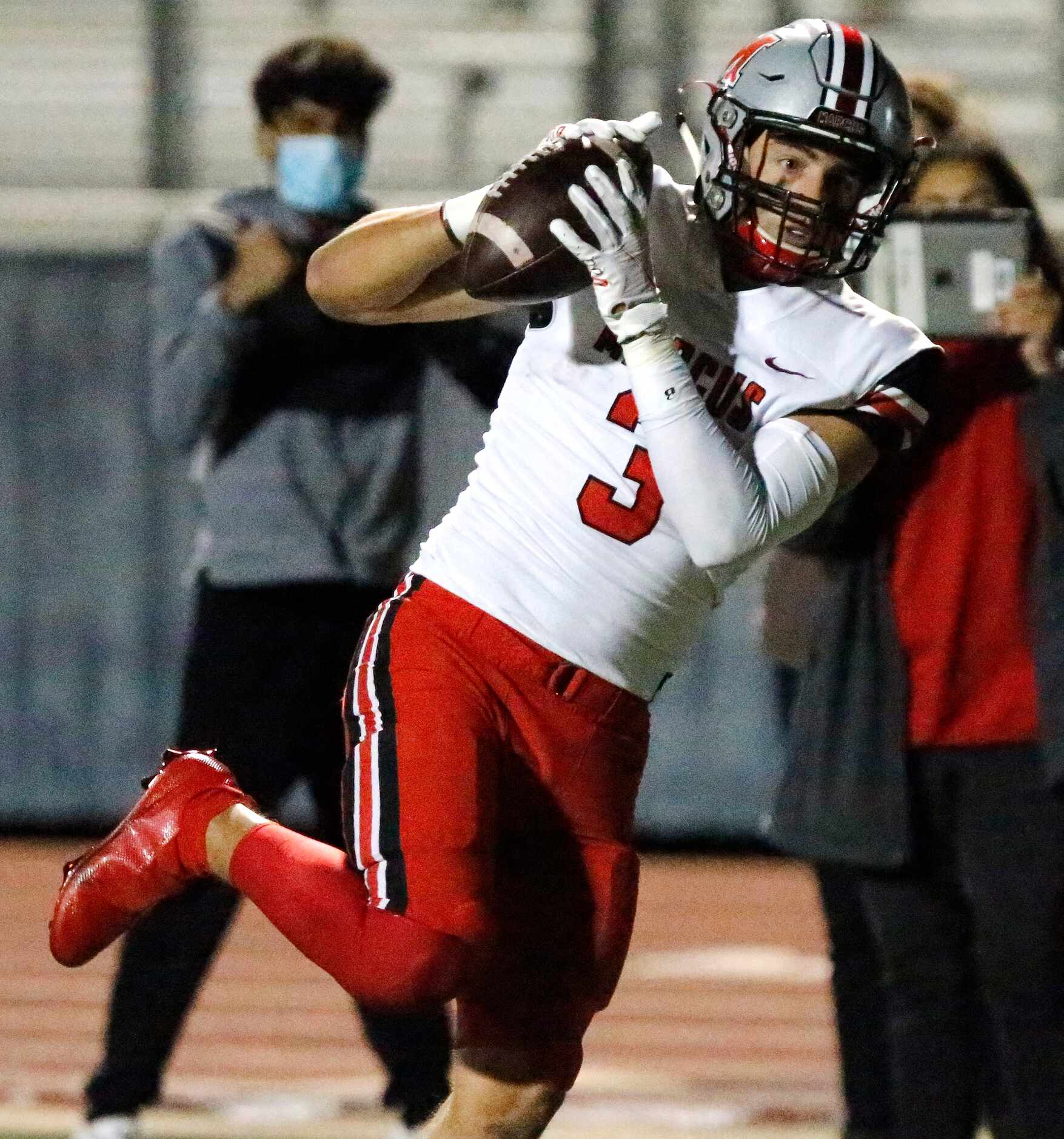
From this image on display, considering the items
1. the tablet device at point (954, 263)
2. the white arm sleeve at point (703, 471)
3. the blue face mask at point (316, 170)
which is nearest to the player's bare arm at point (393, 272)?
the white arm sleeve at point (703, 471)

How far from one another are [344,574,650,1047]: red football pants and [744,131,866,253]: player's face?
0.61 m

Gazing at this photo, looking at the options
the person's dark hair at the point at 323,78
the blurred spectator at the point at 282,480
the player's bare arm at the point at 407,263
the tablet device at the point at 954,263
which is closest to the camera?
the player's bare arm at the point at 407,263

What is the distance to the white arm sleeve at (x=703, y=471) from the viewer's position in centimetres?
262

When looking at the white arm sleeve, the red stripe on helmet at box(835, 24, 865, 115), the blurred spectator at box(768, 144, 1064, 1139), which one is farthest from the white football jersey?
the blurred spectator at box(768, 144, 1064, 1139)

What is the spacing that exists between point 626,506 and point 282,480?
1.35 m

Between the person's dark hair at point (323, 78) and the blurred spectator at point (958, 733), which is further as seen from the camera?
the person's dark hair at point (323, 78)

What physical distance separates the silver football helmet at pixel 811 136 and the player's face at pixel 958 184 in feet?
2.58

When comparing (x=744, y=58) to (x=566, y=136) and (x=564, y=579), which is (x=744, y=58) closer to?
(x=566, y=136)

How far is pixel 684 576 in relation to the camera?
289cm

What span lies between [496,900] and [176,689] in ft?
16.0

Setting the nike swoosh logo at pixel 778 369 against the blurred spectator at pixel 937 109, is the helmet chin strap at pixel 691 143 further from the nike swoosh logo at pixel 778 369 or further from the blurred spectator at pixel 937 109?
the blurred spectator at pixel 937 109

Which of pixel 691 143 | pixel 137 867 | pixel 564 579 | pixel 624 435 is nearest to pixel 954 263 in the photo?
pixel 691 143

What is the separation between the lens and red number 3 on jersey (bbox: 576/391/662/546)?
9.24 ft

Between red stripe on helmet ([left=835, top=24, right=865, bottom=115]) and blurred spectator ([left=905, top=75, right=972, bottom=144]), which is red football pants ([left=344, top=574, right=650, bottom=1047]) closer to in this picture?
red stripe on helmet ([left=835, top=24, right=865, bottom=115])
